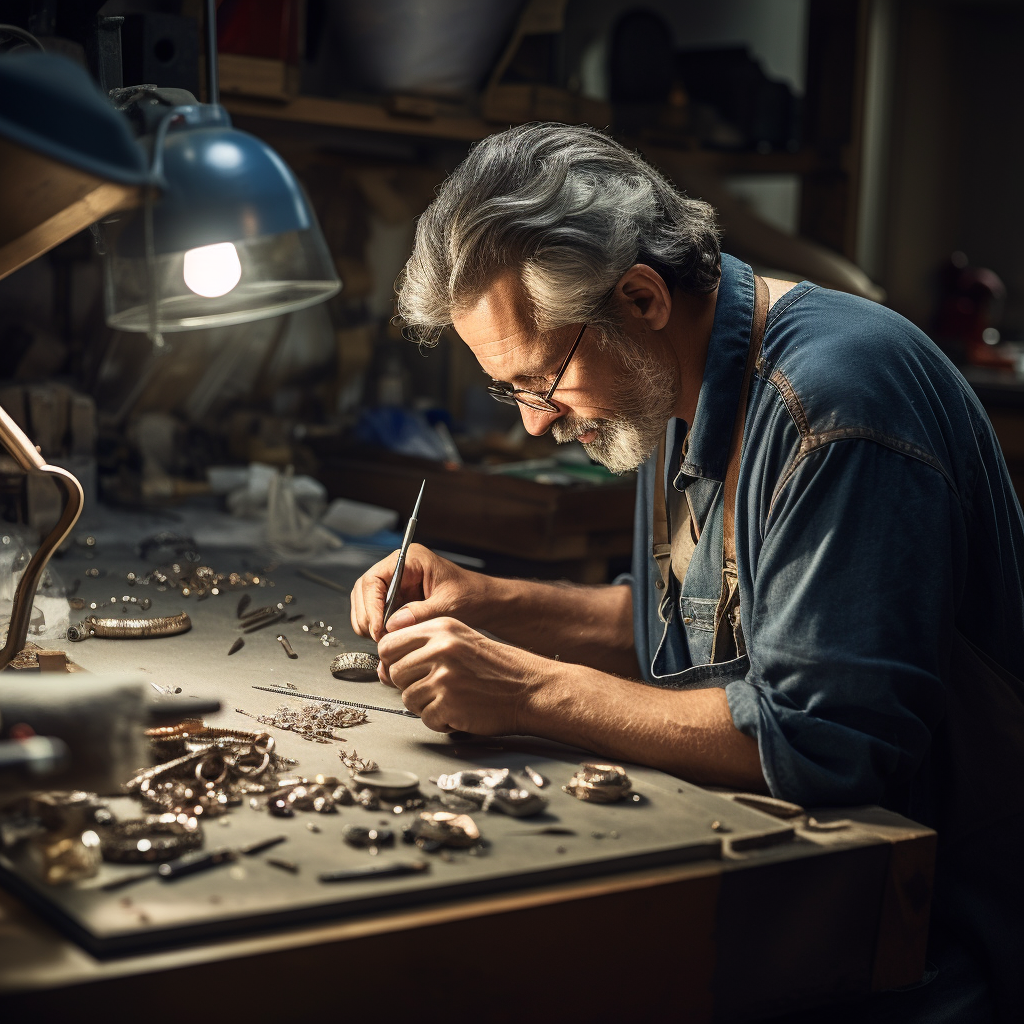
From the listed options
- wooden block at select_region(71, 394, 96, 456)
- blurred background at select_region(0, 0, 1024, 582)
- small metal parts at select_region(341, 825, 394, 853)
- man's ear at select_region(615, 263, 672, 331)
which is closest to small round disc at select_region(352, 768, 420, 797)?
small metal parts at select_region(341, 825, 394, 853)

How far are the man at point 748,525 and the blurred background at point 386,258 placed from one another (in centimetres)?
87

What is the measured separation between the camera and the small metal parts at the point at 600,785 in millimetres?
1442

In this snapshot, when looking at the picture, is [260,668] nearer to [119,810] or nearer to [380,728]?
[380,728]

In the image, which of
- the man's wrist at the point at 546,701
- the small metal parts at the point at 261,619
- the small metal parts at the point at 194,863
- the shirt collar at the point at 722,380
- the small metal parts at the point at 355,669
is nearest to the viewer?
the small metal parts at the point at 194,863

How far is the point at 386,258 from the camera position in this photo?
4.07 meters

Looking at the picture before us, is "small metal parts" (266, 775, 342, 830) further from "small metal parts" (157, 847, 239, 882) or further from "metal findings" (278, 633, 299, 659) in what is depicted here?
"metal findings" (278, 633, 299, 659)

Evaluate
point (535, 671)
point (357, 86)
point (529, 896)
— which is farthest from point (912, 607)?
point (357, 86)

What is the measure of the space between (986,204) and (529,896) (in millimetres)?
6192

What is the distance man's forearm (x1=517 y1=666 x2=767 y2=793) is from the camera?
1.56m

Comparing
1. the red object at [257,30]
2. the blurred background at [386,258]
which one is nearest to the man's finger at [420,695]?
the blurred background at [386,258]

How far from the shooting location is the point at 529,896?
A: 4.00 ft

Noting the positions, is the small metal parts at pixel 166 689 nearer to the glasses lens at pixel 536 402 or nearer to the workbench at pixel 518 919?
the workbench at pixel 518 919

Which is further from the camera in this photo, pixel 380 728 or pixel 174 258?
pixel 174 258

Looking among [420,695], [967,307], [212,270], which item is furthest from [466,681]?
[967,307]
